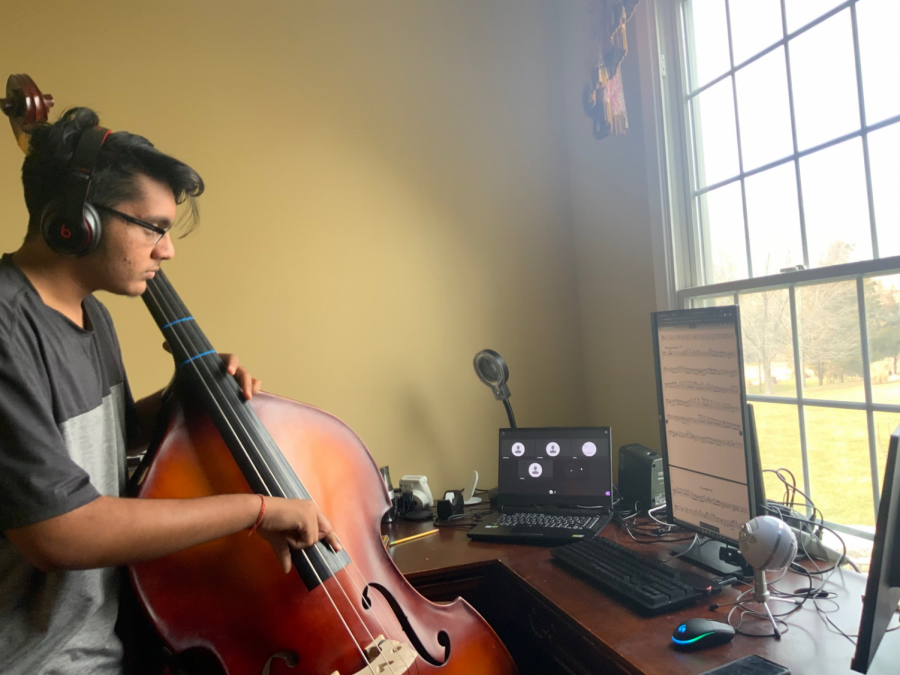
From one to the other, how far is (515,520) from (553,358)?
2.85ft

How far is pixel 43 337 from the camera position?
92 centimetres

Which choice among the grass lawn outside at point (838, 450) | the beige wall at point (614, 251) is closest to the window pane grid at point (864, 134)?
the grass lawn outside at point (838, 450)

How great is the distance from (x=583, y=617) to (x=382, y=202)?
1.66m

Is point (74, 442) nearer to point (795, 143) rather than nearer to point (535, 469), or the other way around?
point (535, 469)

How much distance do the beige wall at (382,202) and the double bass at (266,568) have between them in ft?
2.80

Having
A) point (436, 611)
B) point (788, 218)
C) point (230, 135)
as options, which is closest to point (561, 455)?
point (436, 611)

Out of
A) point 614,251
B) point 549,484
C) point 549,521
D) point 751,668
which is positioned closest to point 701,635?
point 751,668

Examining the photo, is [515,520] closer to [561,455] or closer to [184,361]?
[561,455]

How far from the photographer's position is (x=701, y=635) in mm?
977

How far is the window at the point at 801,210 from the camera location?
1309 millimetres

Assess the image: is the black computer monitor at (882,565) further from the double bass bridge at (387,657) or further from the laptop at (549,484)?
the laptop at (549,484)

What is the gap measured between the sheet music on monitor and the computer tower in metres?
0.24

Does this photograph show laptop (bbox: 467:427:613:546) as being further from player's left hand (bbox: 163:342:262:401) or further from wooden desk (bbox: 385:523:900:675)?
player's left hand (bbox: 163:342:262:401)

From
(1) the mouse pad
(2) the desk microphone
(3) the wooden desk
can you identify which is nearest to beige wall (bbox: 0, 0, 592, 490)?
(2) the desk microphone
